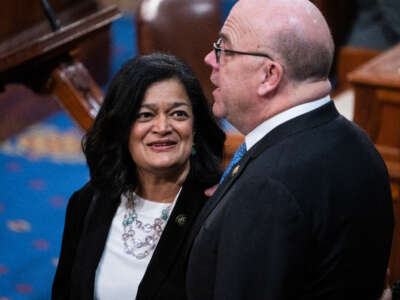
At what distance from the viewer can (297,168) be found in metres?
1.33

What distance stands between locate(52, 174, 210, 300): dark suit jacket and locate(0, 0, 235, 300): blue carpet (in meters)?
1.23

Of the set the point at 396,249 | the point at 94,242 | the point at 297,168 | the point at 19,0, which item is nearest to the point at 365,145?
the point at 297,168

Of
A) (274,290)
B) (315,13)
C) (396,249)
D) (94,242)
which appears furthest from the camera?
(396,249)

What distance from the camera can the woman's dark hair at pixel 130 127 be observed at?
1.92 metres

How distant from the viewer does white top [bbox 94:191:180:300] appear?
6.32 ft

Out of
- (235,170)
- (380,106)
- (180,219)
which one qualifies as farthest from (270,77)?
(380,106)

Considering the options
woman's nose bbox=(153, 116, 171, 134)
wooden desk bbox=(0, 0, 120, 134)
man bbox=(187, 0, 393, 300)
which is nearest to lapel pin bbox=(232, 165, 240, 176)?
man bbox=(187, 0, 393, 300)

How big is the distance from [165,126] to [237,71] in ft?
1.63

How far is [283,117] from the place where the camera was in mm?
1417

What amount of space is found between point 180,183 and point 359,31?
3866 millimetres

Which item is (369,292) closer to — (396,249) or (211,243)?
(211,243)

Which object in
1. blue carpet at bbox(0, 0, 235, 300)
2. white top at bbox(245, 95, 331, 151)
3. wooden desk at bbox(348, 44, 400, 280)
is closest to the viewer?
white top at bbox(245, 95, 331, 151)

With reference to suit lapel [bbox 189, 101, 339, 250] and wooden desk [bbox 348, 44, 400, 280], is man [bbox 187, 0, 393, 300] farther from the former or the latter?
wooden desk [bbox 348, 44, 400, 280]

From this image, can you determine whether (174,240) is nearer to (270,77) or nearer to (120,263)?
(120,263)
